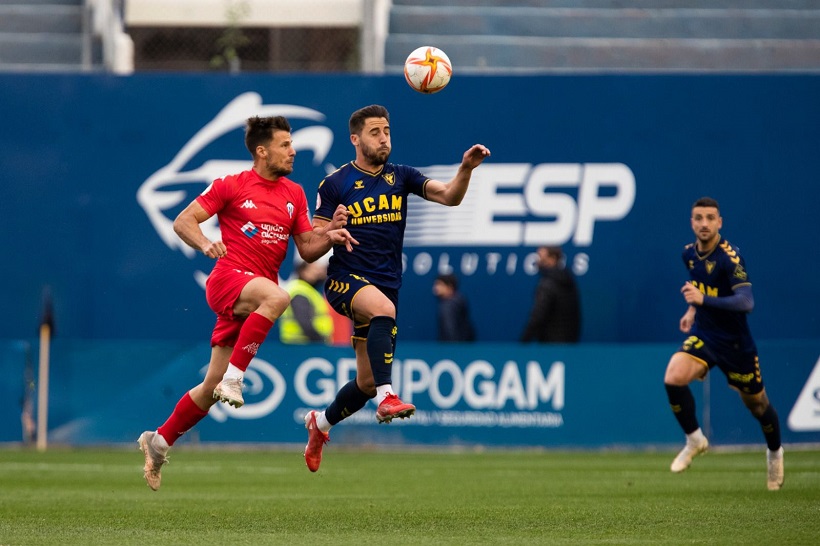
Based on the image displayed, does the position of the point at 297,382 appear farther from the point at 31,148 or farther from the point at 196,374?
the point at 31,148

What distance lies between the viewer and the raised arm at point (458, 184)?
9.23 meters

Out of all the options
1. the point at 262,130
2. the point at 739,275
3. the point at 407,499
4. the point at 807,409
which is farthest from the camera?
the point at 807,409

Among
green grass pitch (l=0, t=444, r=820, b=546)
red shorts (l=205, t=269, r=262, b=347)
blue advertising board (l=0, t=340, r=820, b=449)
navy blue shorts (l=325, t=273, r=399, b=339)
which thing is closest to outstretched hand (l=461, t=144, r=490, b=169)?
navy blue shorts (l=325, t=273, r=399, b=339)

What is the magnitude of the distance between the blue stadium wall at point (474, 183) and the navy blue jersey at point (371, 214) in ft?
26.2

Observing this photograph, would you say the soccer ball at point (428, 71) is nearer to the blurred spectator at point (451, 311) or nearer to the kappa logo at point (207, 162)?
the blurred spectator at point (451, 311)

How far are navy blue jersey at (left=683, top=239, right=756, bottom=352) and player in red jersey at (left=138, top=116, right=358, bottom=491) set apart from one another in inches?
161

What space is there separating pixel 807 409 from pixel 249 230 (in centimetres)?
895

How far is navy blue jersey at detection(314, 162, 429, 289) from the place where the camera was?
31.1 feet

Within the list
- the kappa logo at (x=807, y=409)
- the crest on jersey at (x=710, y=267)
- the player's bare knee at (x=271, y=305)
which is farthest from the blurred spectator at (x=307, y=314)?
the player's bare knee at (x=271, y=305)

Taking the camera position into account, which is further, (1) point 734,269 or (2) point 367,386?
(1) point 734,269

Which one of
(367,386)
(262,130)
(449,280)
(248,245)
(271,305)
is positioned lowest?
(367,386)

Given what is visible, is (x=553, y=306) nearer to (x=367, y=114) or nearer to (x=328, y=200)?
(x=328, y=200)

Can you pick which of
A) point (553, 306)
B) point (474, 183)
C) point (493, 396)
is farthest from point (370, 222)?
point (474, 183)

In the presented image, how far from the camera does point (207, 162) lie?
18.1 m
